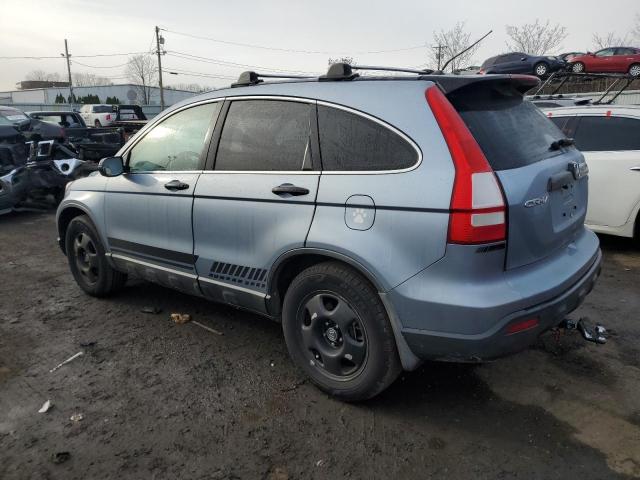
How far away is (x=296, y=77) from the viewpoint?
344 cm

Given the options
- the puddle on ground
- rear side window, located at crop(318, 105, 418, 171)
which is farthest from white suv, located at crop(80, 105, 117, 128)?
the puddle on ground

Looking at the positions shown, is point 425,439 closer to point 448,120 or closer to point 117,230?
point 448,120

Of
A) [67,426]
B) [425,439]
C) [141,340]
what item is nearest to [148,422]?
[67,426]

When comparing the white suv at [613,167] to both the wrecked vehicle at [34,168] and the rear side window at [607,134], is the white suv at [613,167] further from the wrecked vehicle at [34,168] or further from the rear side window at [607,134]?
the wrecked vehicle at [34,168]

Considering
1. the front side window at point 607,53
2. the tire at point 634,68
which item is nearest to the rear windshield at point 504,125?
the tire at point 634,68

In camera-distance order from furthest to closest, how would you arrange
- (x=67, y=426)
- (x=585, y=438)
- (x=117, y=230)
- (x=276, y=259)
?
(x=117, y=230)
(x=276, y=259)
(x=67, y=426)
(x=585, y=438)

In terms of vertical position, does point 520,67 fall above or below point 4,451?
above

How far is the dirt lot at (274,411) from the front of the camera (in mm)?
2516

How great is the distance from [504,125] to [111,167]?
295cm

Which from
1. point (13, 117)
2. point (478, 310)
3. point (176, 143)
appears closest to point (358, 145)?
point (478, 310)

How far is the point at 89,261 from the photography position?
186 inches

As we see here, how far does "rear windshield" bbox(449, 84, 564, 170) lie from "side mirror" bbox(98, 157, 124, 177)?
2.72 m

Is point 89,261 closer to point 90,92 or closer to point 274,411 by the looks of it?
point 274,411

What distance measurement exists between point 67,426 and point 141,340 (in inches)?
43.8
